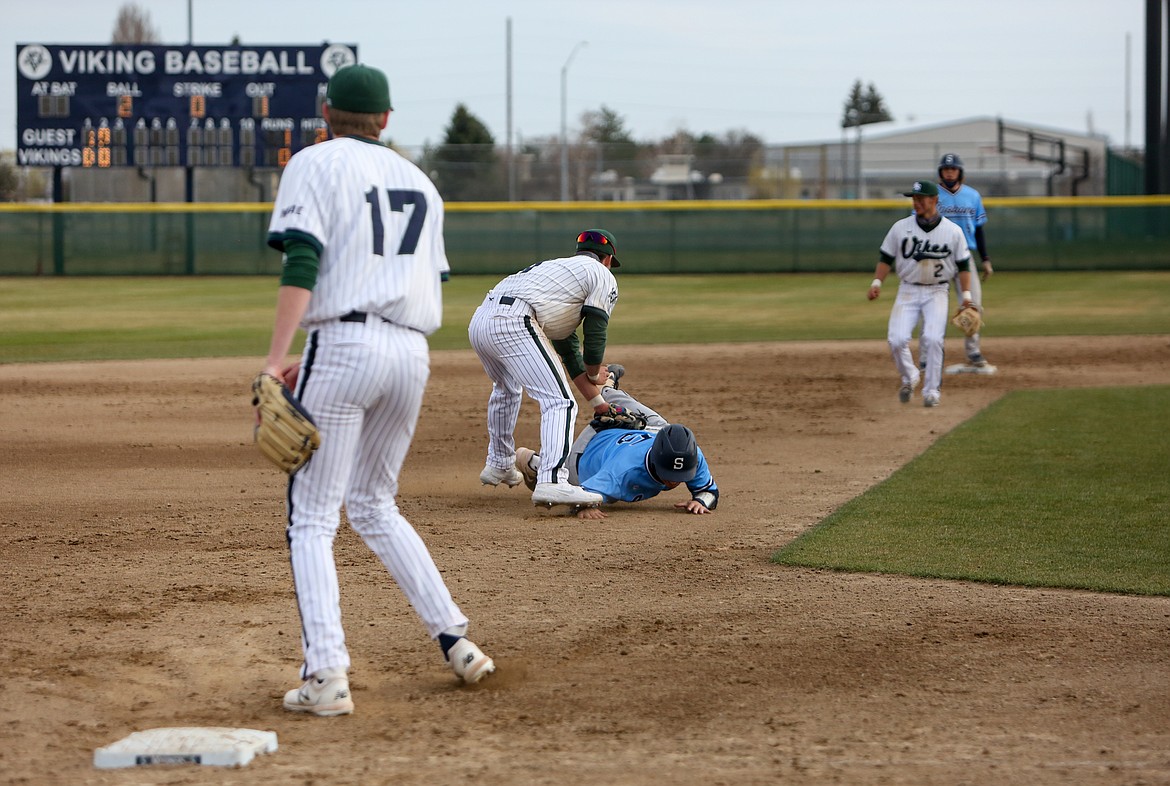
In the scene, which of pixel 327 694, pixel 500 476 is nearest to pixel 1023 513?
pixel 500 476

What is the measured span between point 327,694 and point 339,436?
0.75 m

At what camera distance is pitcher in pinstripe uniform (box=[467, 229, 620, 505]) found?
6.80 m

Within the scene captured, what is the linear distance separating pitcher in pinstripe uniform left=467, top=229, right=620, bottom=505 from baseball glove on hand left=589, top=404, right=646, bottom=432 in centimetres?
7

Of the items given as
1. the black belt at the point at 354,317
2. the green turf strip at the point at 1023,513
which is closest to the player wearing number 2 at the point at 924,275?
the green turf strip at the point at 1023,513

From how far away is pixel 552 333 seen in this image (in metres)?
7.07

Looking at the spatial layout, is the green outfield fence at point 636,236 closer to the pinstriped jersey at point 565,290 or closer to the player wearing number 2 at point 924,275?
the player wearing number 2 at point 924,275

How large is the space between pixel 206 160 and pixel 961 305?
19999mm

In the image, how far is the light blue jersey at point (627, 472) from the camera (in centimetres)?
694

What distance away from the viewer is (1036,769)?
3391mm

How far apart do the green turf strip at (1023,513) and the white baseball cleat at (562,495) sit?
1192 millimetres

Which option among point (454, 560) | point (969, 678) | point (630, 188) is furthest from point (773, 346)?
point (630, 188)

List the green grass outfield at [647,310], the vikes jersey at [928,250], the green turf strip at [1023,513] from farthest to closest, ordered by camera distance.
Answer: the green grass outfield at [647,310] < the vikes jersey at [928,250] < the green turf strip at [1023,513]

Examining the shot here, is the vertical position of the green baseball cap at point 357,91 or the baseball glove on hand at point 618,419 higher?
the green baseball cap at point 357,91

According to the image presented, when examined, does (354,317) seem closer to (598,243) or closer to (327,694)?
(327,694)
